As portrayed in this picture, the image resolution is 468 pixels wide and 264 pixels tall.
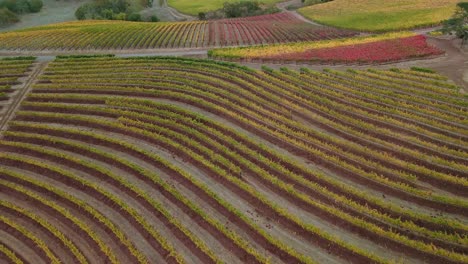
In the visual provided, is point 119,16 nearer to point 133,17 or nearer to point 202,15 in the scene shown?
point 133,17

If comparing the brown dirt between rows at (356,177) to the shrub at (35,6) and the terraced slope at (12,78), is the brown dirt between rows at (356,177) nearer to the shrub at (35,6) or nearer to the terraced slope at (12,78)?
the terraced slope at (12,78)

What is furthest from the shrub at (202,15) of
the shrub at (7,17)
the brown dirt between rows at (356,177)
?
the brown dirt between rows at (356,177)

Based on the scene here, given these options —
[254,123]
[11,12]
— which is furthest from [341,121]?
[11,12]

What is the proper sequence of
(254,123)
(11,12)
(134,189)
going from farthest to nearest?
(11,12), (254,123), (134,189)

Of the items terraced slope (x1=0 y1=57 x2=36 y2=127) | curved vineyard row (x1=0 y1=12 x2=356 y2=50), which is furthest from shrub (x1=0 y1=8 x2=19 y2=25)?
terraced slope (x1=0 y1=57 x2=36 y2=127)

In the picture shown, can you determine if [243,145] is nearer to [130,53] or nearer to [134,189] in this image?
[134,189]

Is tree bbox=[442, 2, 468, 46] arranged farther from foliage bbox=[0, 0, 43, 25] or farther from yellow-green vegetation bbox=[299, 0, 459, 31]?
foliage bbox=[0, 0, 43, 25]
